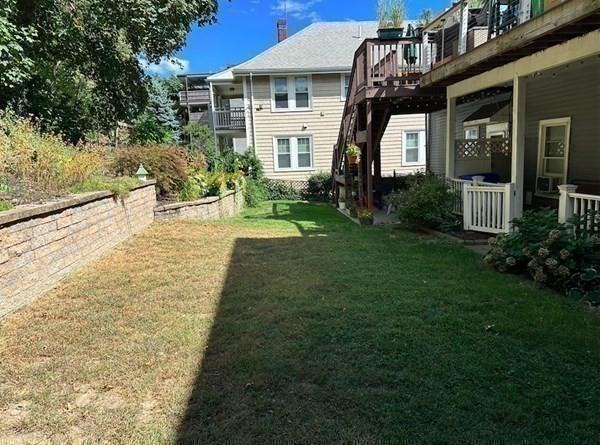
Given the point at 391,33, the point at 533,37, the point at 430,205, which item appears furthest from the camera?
the point at 391,33

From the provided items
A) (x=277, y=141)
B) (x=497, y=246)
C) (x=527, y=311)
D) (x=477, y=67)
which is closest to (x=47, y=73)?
(x=277, y=141)

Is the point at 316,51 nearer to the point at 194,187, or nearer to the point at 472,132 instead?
the point at 472,132

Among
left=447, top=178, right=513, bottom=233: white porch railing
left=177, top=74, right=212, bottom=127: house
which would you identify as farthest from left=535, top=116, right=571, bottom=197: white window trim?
left=177, top=74, right=212, bottom=127: house

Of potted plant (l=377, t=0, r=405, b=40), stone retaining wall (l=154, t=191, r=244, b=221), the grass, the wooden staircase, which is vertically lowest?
the grass

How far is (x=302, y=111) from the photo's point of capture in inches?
737

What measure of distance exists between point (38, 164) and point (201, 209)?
4.26 meters

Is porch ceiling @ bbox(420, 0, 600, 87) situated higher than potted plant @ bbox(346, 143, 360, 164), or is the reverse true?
porch ceiling @ bbox(420, 0, 600, 87)

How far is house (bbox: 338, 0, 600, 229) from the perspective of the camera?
202 inches

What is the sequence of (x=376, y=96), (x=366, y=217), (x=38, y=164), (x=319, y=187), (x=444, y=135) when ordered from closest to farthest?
(x=38, y=164), (x=376, y=96), (x=366, y=217), (x=444, y=135), (x=319, y=187)

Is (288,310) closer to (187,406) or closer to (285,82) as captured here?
(187,406)

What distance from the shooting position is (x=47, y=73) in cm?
1137

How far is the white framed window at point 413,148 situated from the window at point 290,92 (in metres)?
4.69

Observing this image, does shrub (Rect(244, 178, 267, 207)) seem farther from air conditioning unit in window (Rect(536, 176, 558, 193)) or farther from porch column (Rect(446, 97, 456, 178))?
air conditioning unit in window (Rect(536, 176, 558, 193))

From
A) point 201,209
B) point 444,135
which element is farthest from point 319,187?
point 201,209
